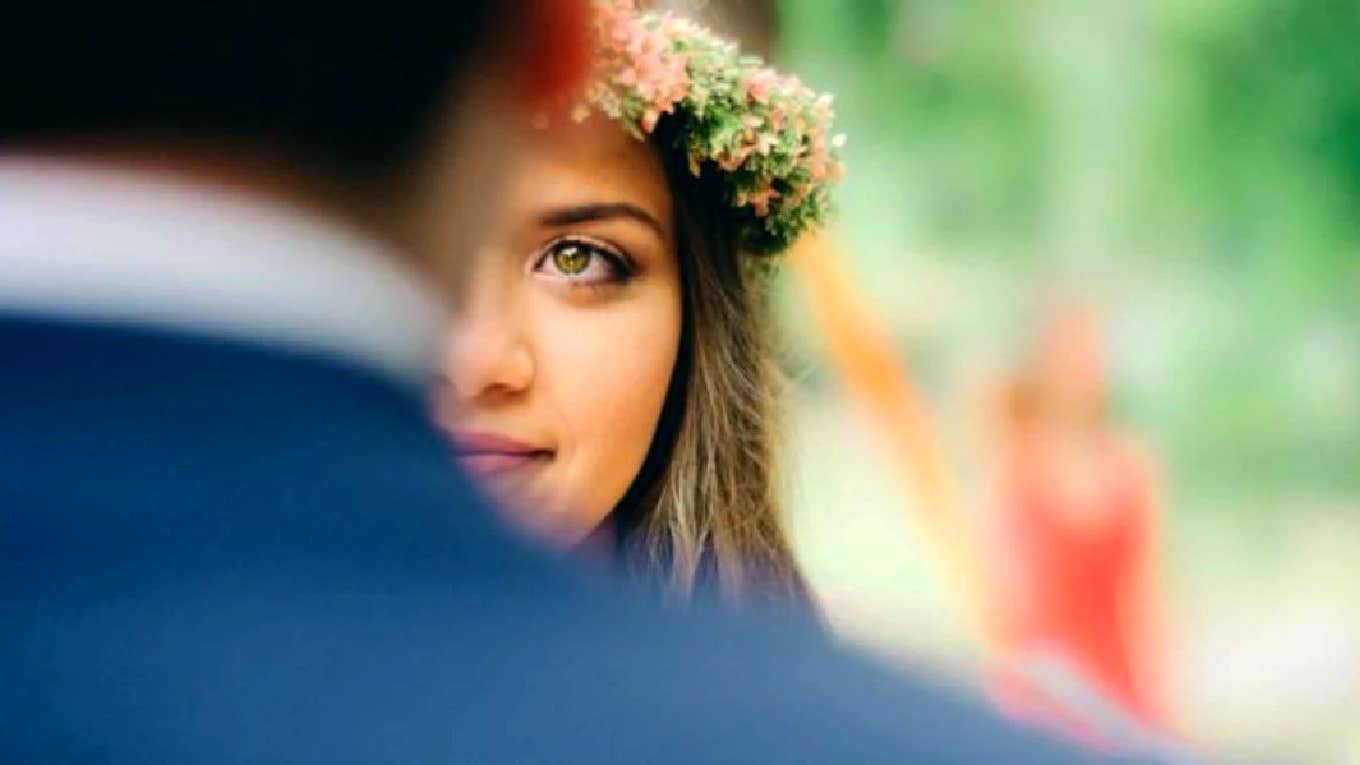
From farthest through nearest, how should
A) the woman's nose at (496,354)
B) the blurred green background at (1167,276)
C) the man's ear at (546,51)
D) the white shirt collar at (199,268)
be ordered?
the blurred green background at (1167,276) → the woman's nose at (496,354) → the man's ear at (546,51) → the white shirt collar at (199,268)

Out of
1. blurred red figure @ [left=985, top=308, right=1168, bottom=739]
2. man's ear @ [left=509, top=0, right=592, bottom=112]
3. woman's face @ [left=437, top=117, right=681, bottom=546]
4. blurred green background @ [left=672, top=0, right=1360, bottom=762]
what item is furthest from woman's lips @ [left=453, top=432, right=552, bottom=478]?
man's ear @ [left=509, top=0, right=592, bottom=112]

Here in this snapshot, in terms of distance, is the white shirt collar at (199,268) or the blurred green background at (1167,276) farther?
the blurred green background at (1167,276)

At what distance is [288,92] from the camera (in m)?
0.45

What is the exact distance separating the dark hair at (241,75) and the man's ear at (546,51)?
0.08 ft

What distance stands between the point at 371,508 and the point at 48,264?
8 centimetres

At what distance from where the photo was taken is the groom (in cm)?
39

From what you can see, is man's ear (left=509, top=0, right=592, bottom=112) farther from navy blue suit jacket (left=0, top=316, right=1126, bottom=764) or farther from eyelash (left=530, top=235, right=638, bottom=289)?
eyelash (left=530, top=235, right=638, bottom=289)

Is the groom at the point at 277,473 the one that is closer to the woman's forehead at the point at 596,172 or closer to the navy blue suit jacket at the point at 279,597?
the navy blue suit jacket at the point at 279,597

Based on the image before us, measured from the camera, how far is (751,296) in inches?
55.4

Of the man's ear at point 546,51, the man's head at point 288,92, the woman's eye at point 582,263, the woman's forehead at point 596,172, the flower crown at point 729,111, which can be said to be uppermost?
the flower crown at point 729,111

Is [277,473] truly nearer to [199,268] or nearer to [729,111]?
[199,268]

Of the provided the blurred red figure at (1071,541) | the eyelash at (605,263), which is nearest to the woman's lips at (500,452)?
the eyelash at (605,263)

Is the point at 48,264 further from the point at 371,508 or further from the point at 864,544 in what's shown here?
the point at 864,544

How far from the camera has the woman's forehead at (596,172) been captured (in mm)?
1316
